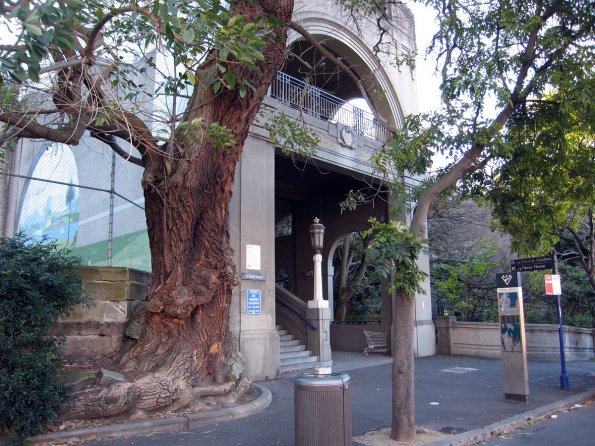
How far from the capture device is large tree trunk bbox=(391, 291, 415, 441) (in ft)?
21.7

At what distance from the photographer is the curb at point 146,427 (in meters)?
6.25

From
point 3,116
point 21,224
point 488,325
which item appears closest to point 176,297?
point 3,116

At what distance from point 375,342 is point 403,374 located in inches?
425

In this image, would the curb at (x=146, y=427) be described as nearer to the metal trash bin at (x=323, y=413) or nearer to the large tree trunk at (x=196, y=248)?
the large tree trunk at (x=196, y=248)

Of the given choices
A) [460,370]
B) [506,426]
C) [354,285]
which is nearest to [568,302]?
[354,285]

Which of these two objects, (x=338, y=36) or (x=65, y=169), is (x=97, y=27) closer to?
(x=65, y=169)

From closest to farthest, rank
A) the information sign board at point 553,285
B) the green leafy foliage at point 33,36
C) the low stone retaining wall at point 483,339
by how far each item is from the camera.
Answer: the green leafy foliage at point 33,36
the information sign board at point 553,285
the low stone retaining wall at point 483,339

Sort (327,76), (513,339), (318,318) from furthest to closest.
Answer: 1. (327,76)
2. (318,318)
3. (513,339)

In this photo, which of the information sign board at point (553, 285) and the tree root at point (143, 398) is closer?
the tree root at point (143, 398)

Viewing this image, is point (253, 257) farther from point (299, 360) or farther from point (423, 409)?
point (423, 409)

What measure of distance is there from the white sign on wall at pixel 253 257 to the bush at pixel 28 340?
16.8ft

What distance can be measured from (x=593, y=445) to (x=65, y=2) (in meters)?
7.72

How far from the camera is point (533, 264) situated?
10828mm

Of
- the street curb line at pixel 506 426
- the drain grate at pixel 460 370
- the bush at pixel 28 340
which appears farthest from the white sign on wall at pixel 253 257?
the street curb line at pixel 506 426
